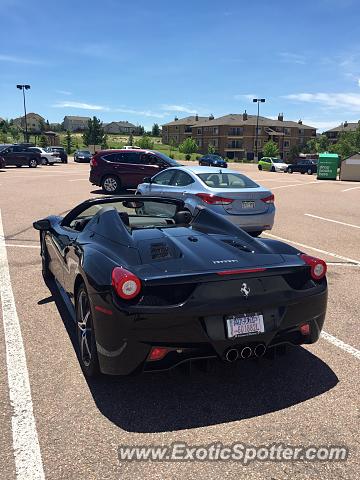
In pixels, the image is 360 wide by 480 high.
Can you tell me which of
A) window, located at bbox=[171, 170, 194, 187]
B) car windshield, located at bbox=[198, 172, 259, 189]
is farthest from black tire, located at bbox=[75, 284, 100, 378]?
window, located at bbox=[171, 170, 194, 187]

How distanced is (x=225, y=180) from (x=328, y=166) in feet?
78.7

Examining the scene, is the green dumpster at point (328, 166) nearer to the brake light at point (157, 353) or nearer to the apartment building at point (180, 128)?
the brake light at point (157, 353)

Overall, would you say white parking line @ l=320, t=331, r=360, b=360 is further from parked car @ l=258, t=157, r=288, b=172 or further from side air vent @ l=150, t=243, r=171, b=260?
parked car @ l=258, t=157, r=288, b=172

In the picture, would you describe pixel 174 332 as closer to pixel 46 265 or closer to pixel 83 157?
pixel 46 265

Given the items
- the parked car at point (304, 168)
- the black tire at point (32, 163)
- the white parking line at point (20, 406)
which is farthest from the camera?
the parked car at point (304, 168)

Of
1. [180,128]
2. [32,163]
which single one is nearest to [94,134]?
[180,128]

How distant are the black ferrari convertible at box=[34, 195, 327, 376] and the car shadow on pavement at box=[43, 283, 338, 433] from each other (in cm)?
27

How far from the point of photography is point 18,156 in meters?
34.2

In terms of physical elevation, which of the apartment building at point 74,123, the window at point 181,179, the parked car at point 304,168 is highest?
the apartment building at point 74,123

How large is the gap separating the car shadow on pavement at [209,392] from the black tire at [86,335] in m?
0.13

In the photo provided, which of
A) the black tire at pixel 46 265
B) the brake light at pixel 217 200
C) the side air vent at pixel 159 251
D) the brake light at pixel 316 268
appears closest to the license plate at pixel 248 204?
the brake light at pixel 217 200

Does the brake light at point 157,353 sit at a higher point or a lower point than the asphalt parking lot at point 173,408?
higher

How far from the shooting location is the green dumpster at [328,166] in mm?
29891

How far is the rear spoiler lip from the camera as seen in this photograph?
9.35 ft
